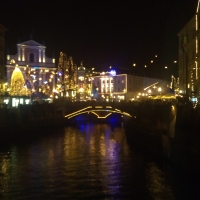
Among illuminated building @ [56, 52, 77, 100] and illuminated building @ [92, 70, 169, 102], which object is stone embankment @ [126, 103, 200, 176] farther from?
illuminated building @ [92, 70, 169, 102]

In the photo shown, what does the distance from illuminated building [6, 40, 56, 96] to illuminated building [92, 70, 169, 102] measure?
15.7 meters

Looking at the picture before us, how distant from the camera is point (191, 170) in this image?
25906mm

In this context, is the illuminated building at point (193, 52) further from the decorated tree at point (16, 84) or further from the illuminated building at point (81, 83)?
the illuminated building at point (81, 83)

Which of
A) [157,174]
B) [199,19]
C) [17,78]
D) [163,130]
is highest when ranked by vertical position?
[199,19]

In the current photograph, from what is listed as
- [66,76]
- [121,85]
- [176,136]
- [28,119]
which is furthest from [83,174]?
[121,85]

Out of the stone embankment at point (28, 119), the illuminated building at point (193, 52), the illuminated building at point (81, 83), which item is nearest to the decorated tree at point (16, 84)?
the stone embankment at point (28, 119)

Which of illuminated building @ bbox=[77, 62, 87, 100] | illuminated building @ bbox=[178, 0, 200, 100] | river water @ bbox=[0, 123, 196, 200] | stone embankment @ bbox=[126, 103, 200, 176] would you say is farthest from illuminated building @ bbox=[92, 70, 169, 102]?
stone embankment @ bbox=[126, 103, 200, 176]

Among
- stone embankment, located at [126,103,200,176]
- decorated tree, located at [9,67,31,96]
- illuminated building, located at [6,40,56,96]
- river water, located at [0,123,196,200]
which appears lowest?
river water, located at [0,123,196,200]

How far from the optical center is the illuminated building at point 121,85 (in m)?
106

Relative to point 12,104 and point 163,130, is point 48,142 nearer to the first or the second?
point 163,130

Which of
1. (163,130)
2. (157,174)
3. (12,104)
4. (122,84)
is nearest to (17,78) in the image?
(12,104)

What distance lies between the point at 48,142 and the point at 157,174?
1879 cm

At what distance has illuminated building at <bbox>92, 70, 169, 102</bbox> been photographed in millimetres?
106188

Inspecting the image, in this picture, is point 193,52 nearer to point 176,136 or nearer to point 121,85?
point 176,136
